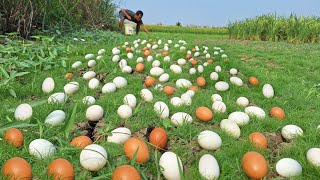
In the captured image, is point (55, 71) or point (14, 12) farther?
point (14, 12)

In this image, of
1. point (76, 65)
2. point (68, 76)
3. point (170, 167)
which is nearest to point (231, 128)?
point (170, 167)

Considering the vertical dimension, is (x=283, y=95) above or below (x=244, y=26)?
below

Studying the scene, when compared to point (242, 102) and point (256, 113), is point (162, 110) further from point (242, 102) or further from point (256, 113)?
point (242, 102)

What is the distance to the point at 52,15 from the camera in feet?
28.6

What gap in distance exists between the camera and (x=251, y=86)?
4191 millimetres

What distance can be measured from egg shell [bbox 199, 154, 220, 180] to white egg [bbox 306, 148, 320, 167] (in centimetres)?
67

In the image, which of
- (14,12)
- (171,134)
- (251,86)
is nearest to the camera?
(171,134)

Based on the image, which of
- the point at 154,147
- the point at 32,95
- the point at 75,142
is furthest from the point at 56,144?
the point at 32,95

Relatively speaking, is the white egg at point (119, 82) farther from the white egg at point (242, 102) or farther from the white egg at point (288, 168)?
the white egg at point (288, 168)

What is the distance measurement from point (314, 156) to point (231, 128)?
2.11 ft

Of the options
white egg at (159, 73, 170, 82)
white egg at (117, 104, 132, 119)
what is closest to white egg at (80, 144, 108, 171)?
white egg at (117, 104, 132, 119)

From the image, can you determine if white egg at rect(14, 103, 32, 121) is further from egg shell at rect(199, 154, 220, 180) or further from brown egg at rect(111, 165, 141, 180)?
egg shell at rect(199, 154, 220, 180)

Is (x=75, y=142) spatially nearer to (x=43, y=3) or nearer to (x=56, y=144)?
(x=56, y=144)

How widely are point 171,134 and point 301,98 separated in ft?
7.30
